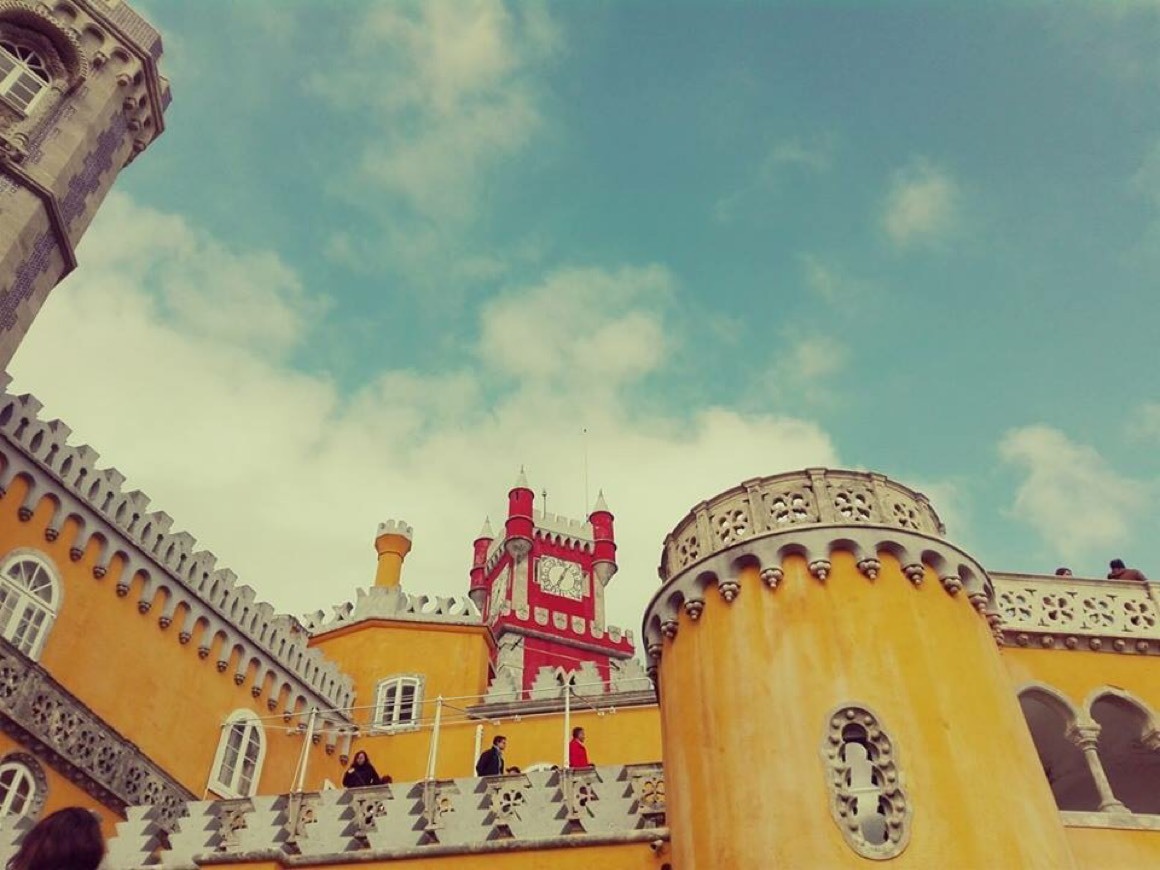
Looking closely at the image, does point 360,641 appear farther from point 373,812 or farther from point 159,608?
point 373,812

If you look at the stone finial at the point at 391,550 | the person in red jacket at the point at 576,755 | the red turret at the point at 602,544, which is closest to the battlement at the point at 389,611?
the stone finial at the point at 391,550

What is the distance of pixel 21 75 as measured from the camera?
18812mm

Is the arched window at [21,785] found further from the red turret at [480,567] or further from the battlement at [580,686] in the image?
the red turret at [480,567]

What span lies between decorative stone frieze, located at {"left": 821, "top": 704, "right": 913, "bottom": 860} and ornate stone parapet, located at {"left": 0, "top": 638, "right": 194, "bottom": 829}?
414 inches

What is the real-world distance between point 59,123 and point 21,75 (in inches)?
47.8

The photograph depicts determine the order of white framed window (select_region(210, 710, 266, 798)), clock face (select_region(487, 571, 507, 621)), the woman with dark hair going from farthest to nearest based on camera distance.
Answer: clock face (select_region(487, 571, 507, 621)), white framed window (select_region(210, 710, 266, 798)), the woman with dark hair

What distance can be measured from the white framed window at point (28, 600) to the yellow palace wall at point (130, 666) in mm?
168

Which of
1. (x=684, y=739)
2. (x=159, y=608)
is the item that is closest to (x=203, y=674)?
(x=159, y=608)

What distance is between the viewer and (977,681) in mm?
11070

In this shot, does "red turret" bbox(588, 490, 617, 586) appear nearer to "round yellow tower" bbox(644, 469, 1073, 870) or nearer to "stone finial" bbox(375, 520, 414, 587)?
"stone finial" bbox(375, 520, 414, 587)

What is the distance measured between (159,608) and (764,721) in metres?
13.4

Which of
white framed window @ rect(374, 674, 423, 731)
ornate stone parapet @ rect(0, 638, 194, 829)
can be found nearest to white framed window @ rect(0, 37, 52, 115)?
ornate stone parapet @ rect(0, 638, 194, 829)

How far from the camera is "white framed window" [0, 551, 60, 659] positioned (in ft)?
54.1

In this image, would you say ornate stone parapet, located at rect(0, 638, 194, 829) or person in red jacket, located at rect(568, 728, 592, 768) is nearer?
person in red jacket, located at rect(568, 728, 592, 768)
